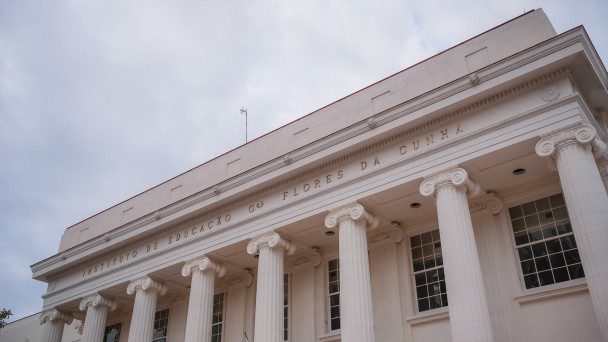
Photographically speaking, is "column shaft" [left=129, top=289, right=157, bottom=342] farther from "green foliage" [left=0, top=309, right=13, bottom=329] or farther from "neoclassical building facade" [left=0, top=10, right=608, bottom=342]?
"green foliage" [left=0, top=309, right=13, bottom=329]

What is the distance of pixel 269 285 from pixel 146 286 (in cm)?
659

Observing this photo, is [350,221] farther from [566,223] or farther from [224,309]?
[224,309]

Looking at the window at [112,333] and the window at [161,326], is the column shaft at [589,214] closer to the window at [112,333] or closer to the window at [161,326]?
the window at [161,326]

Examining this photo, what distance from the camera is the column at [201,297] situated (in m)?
21.0

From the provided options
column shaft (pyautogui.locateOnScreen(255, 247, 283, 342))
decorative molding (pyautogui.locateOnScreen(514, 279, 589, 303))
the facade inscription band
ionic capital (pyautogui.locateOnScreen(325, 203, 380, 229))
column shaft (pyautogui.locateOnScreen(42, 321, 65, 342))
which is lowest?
decorative molding (pyautogui.locateOnScreen(514, 279, 589, 303))

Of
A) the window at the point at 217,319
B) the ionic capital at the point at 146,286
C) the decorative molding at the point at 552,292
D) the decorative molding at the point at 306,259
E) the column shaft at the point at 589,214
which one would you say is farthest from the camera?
the window at the point at 217,319

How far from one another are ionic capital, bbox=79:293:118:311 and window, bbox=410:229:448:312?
14377 millimetres

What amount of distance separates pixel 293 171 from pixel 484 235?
6.70m

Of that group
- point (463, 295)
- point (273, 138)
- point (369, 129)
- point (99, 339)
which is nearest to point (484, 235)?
point (463, 295)

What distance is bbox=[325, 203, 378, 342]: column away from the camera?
1675 cm

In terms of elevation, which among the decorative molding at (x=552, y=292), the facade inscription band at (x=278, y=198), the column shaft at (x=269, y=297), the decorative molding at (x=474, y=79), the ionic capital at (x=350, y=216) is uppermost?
the decorative molding at (x=474, y=79)

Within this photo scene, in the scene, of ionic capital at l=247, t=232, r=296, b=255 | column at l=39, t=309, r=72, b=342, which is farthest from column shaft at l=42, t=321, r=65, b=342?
ionic capital at l=247, t=232, r=296, b=255

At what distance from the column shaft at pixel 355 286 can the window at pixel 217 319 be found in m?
8.31

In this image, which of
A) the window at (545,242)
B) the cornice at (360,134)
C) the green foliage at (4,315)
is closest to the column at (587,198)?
the cornice at (360,134)
